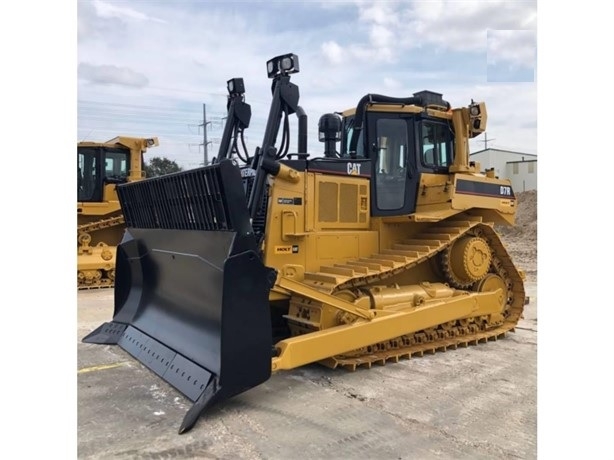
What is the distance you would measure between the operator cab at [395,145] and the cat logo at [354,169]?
3.2 inches

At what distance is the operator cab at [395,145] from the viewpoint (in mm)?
5996

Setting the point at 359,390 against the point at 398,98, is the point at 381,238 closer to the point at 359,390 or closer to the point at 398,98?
the point at 398,98

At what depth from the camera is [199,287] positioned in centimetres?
445

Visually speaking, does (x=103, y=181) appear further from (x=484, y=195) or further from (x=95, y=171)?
(x=484, y=195)

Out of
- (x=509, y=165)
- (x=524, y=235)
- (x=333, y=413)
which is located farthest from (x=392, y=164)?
(x=509, y=165)

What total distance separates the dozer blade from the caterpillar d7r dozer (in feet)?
0.04

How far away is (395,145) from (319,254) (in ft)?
5.43

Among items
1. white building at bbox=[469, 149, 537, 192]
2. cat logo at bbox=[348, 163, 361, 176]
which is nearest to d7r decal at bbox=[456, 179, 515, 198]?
cat logo at bbox=[348, 163, 361, 176]

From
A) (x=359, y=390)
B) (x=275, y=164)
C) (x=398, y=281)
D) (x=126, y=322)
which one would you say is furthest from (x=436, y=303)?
(x=126, y=322)

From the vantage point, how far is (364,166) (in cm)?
593

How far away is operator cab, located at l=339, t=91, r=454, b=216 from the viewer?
19.7 ft

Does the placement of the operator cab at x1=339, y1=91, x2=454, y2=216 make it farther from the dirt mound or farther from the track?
the dirt mound

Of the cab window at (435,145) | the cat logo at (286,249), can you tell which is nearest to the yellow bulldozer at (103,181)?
the cat logo at (286,249)

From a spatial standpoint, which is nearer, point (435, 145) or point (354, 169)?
point (354, 169)
